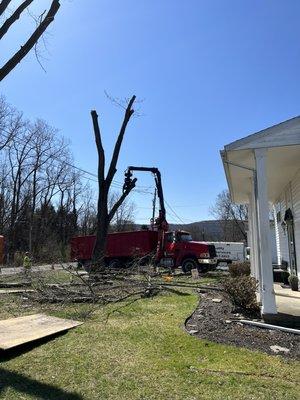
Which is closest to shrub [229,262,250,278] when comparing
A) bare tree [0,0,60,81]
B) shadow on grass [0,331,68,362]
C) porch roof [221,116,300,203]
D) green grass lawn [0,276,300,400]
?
porch roof [221,116,300,203]

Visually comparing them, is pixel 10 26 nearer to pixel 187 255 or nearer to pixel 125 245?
pixel 187 255

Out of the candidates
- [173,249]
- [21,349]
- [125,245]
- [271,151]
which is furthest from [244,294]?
[125,245]

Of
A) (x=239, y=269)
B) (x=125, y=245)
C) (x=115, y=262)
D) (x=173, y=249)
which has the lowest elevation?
(x=239, y=269)

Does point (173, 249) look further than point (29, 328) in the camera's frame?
Yes

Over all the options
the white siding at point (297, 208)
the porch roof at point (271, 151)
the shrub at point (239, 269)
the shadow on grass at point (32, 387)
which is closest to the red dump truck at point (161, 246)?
the shrub at point (239, 269)

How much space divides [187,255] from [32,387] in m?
21.9

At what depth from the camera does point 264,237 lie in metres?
8.88

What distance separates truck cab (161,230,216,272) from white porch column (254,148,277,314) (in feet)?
57.2

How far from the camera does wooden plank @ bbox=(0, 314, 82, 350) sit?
22.6 feet

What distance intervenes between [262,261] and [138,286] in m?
5.14

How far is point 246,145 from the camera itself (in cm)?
923

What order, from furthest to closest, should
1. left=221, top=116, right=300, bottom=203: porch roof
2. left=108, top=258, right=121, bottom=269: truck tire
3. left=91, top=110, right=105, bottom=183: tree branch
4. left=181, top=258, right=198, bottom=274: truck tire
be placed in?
left=108, top=258, right=121, bottom=269: truck tire
left=181, top=258, right=198, bottom=274: truck tire
left=91, top=110, right=105, bottom=183: tree branch
left=221, top=116, right=300, bottom=203: porch roof

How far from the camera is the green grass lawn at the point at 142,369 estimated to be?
188 inches

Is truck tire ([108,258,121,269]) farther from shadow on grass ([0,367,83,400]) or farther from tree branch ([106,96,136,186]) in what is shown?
shadow on grass ([0,367,83,400])
